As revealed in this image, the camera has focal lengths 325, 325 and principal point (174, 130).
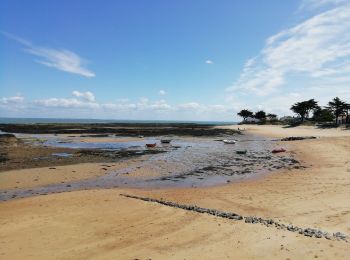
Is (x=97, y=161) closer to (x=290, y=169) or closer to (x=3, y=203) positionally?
(x=3, y=203)

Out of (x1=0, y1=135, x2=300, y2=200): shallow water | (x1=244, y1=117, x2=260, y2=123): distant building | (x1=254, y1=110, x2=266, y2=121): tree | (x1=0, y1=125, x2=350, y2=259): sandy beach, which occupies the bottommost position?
(x1=0, y1=135, x2=300, y2=200): shallow water

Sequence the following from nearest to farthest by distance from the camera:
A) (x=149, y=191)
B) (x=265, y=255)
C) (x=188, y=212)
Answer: (x=265, y=255)
(x=188, y=212)
(x=149, y=191)

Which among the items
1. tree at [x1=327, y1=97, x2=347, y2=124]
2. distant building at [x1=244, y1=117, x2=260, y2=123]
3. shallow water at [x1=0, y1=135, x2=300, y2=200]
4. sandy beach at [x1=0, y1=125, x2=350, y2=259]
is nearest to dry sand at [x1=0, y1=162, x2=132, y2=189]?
sandy beach at [x1=0, y1=125, x2=350, y2=259]

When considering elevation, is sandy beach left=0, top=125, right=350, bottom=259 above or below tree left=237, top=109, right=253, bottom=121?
below

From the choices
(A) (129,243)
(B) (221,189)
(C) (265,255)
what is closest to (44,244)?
(A) (129,243)

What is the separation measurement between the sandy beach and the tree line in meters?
84.3

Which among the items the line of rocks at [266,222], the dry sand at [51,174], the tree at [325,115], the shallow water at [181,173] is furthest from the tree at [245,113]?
the line of rocks at [266,222]

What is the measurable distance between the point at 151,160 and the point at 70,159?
8466 millimetres

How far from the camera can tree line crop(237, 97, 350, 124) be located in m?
96.4

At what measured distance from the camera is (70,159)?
112 feet

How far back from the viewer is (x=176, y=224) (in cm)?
1277

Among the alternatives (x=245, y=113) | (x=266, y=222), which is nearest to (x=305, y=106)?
(x=245, y=113)

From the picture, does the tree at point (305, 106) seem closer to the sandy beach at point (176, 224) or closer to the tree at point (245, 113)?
the tree at point (245, 113)

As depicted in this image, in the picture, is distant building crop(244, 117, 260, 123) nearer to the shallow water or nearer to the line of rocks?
the shallow water
